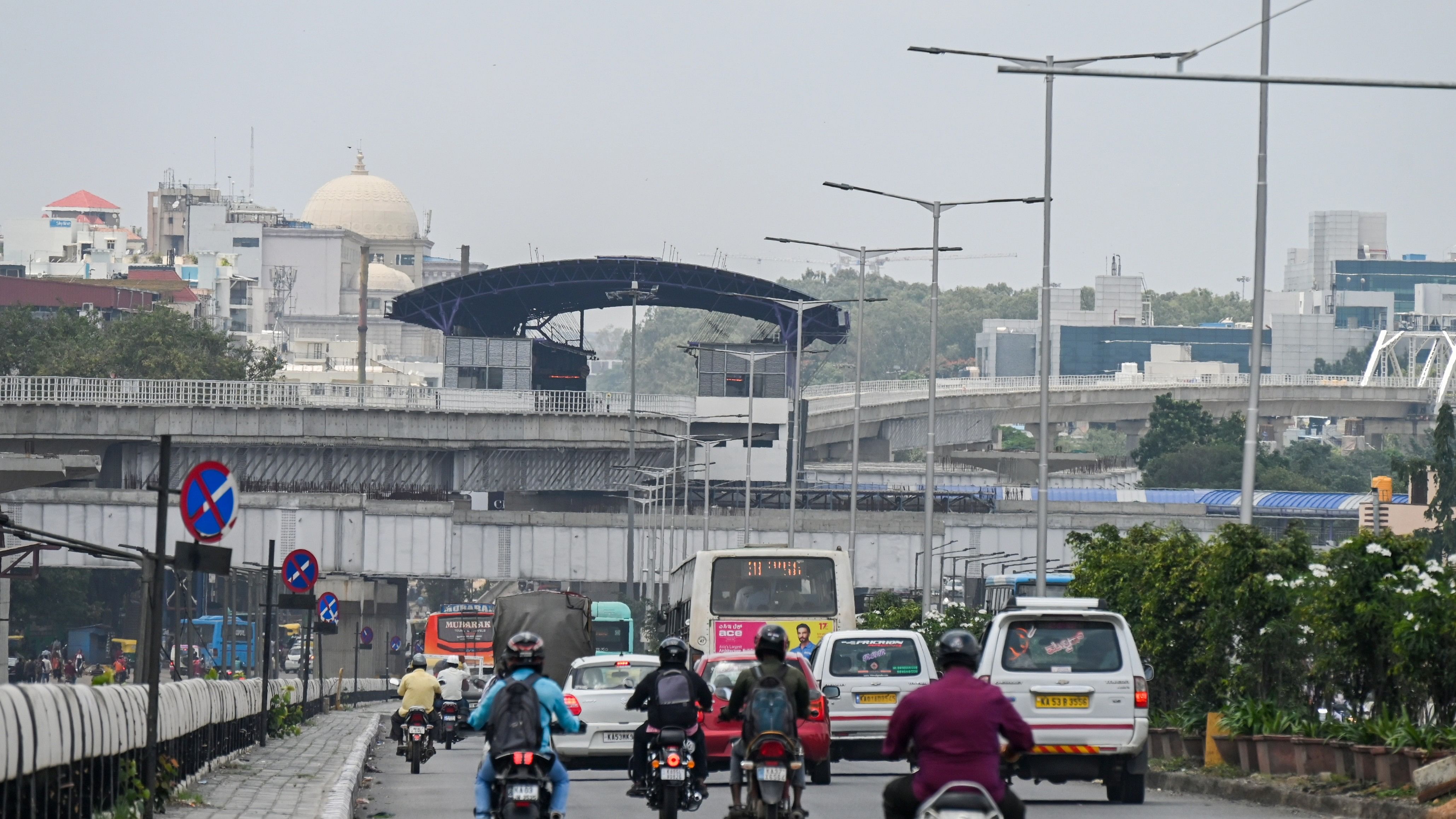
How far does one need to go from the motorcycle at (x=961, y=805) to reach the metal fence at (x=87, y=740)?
429 cm

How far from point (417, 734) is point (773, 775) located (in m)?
12.9

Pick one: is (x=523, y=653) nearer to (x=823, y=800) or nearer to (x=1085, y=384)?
(x=823, y=800)

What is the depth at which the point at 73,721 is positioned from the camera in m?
11.9

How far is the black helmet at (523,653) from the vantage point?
12.5m

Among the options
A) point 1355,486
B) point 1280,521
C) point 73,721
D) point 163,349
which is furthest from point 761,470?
point 73,721

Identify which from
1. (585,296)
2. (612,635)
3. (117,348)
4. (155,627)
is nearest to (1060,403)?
(585,296)

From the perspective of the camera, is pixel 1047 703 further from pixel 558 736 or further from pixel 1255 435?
pixel 1255 435

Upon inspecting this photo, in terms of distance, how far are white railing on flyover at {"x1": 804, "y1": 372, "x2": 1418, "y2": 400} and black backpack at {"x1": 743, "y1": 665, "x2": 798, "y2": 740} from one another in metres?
108

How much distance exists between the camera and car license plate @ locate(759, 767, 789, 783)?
43.6ft

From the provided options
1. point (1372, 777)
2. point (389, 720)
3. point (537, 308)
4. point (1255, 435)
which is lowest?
point (389, 720)

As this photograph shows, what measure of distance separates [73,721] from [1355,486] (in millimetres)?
150444

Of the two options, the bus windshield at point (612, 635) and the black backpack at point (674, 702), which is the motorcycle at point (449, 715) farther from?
the bus windshield at point (612, 635)

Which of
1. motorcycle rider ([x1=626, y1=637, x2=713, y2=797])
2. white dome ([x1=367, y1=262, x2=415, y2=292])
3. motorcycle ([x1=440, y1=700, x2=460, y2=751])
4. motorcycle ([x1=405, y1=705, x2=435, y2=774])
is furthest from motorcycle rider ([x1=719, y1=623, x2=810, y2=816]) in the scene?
white dome ([x1=367, y1=262, x2=415, y2=292])

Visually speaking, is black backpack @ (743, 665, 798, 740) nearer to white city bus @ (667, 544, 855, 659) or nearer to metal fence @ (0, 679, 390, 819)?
metal fence @ (0, 679, 390, 819)
